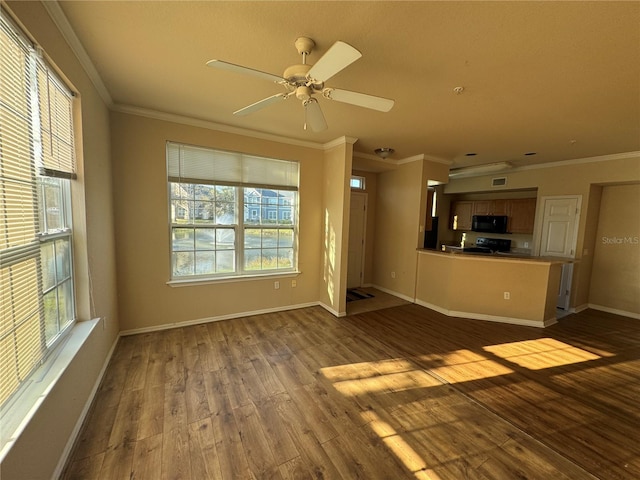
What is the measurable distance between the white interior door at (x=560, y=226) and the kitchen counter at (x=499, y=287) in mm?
494

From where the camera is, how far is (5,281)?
46.1 inches

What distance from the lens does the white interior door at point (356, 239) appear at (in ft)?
18.1

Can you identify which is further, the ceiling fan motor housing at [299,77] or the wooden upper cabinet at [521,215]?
the wooden upper cabinet at [521,215]

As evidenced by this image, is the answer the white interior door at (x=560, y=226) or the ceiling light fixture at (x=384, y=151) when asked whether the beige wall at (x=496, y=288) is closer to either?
the white interior door at (x=560, y=226)

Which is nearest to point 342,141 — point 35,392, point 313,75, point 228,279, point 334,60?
point 313,75

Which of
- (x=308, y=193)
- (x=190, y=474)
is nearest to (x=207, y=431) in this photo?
(x=190, y=474)

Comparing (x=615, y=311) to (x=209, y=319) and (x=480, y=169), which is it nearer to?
(x=480, y=169)

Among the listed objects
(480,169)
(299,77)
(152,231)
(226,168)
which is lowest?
(152,231)

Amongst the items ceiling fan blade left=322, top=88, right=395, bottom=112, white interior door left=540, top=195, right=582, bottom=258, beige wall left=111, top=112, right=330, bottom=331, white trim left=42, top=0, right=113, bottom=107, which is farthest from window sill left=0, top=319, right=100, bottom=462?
white interior door left=540, top=195, right=582, bottom=258

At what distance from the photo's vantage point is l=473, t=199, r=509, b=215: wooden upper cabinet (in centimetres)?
590

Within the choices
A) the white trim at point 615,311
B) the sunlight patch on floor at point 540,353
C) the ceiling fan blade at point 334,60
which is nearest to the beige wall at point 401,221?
the sunlight patch on floor at point 540,353

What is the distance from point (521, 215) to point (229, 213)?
599 centimetres

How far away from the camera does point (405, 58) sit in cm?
191

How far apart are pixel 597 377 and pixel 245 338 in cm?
372
